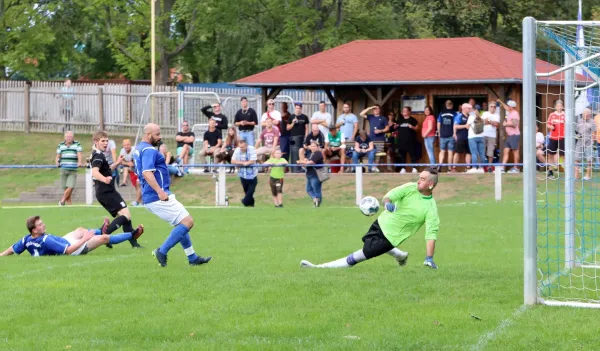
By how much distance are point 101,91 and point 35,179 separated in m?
7.63

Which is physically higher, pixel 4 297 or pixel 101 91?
pixel 101 91

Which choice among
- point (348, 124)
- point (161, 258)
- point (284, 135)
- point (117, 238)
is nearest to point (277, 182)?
point (284, 135)

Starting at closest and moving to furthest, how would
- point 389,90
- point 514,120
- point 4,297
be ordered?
1. point 4,297
2. point 514,120
3. point 389,90

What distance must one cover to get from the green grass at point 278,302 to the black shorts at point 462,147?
43.1 feet

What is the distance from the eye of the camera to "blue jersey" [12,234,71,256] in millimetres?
15820

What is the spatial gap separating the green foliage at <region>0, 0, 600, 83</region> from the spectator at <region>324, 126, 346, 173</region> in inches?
591

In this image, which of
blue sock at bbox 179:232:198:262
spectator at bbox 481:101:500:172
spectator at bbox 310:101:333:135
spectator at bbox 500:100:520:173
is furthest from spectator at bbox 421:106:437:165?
blue sock at bbox 179:232:198:262

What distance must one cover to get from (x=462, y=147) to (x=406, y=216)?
18.0m

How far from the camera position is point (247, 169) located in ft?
89.0

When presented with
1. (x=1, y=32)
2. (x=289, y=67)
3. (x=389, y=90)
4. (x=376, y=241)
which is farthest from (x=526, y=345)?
(x=1, y=32)

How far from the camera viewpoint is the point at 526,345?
905 centimetres

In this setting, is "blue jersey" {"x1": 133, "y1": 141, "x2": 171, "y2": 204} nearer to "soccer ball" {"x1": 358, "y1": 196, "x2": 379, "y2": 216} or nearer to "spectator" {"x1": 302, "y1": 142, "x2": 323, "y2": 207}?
"soccer ball" {"x1": 358, "y1": 196, "x2": 379, "y2": 216}

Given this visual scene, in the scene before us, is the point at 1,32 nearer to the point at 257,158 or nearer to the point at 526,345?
the point at 257,158

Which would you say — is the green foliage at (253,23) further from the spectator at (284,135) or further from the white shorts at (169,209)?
the white shorts at (169,209)
